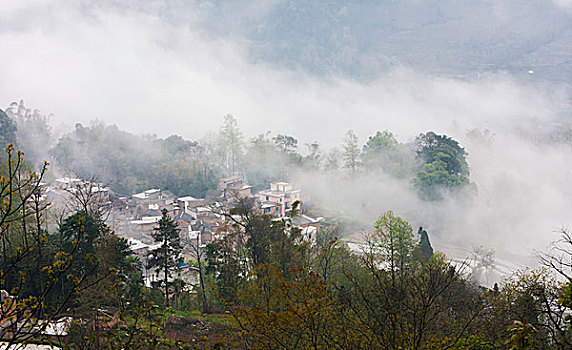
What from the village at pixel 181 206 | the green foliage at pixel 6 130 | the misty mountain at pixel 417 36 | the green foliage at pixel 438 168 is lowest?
the village at pixel 181 206

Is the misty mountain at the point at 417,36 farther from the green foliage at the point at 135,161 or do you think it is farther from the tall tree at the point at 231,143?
the green foliage at the point at 135,161

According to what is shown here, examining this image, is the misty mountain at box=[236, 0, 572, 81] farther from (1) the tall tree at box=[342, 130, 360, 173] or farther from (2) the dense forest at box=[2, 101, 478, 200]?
(1) the tall tree at box=[342, 130, 360, 173]

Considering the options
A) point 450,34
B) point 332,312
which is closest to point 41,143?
point 332,312

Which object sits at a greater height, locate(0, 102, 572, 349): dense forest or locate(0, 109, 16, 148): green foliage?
locate(0, 109, 16, 148): green foliage

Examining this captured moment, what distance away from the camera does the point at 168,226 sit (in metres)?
8.49

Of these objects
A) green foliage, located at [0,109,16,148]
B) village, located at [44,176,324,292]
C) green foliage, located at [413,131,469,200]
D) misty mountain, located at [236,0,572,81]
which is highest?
misty mountain, located at [236,0,572,81]

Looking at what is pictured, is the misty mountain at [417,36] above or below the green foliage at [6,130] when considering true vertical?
above

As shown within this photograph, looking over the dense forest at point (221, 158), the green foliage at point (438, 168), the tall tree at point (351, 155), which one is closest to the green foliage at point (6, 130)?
the dense forest at point (221, 158)

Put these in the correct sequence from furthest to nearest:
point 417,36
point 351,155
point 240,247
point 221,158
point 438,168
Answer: point 417,36
point 221,158
point 351,155
point 438,168
point 240,247

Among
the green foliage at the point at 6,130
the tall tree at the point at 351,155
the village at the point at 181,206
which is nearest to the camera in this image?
the village at the point at 181,206

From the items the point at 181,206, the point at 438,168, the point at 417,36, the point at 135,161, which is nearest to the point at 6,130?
the point at 135,161

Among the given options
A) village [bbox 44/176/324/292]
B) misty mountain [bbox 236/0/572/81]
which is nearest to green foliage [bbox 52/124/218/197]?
village [bbox 44/176/324/292]

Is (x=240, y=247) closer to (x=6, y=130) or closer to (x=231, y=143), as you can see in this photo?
(x=6, y=130)

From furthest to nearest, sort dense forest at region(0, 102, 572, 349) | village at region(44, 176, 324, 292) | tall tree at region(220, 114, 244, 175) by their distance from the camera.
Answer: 1. tall tree at region(220, 114, 244, 175)
2. village at region(44, 176, 324, 292)
3. dense forest at region(0, 102, 572, 349)
